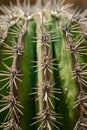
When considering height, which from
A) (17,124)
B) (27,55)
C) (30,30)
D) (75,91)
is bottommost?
(17,124)

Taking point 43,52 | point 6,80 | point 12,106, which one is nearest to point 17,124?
point 12,106

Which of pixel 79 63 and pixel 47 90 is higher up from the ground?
pixel 79 63

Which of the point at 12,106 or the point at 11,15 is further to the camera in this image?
the point at 11,15

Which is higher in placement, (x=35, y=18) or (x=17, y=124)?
(x=35, y=18)

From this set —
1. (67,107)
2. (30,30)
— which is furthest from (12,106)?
(30,30)

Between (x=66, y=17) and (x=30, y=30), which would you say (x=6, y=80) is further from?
(x=66, y=17)

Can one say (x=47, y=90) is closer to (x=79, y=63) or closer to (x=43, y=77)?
(x=43, y=77)

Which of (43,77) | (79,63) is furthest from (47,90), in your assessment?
(79,63)
